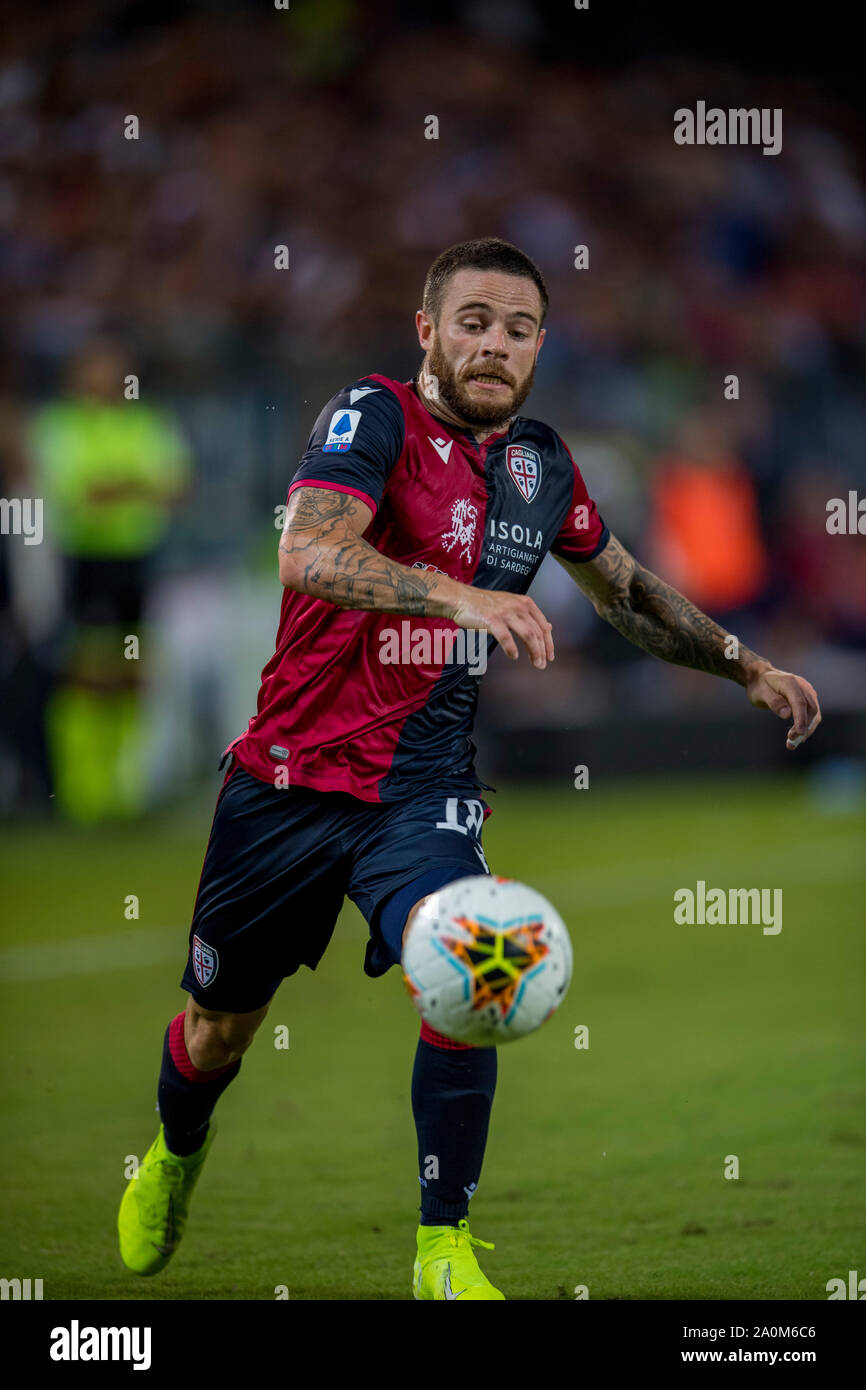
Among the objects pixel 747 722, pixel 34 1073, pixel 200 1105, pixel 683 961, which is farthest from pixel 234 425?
pixel 200 1105

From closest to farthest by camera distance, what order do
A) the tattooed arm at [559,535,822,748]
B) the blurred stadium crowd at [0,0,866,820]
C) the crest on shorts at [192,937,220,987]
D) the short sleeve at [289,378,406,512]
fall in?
the short sleeve at [289,378,406,512]
the crest on shorts at [192,937,220,987]
the tattooed arm at [559,535,822,748]
the blurred stadium crowd at [0,0,866,820]

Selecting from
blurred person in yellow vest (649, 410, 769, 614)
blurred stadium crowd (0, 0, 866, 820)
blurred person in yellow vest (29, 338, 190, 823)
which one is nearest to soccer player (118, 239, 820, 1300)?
blurred stadium crowd (0, 0, 866, 820)

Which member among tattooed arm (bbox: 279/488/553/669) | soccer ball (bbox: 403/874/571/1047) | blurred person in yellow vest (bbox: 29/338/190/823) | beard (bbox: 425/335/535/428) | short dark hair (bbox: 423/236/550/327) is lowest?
soccer ball (bbox: 403/874/571/1047)

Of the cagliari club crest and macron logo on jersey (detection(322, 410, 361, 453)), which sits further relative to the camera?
the cagliari club crest

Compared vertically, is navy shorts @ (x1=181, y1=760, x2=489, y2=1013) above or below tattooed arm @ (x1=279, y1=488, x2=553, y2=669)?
below

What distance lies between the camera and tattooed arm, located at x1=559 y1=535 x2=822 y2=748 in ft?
15.0

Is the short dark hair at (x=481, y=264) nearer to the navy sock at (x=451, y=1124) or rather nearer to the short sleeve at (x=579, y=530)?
the short sleeve at (x=579, y=530)

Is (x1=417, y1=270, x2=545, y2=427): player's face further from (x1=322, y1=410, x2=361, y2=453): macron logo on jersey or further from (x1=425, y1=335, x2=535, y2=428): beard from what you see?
→ (x1=322, y1=410, x2=361, y2=453): macron logo on jersey

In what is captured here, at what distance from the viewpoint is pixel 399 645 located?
4.13 metres

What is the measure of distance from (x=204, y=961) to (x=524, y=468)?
1394mm

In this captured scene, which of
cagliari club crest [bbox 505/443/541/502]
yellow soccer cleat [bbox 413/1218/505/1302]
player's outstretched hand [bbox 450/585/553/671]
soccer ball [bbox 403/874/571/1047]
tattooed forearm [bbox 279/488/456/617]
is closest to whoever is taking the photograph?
player's outstretched hand [bbox 450/585/553/671]

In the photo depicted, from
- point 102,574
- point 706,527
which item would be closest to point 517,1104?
point 102,574

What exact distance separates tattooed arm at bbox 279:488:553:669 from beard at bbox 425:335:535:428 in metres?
0.48

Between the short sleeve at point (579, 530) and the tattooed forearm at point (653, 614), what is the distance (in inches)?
2.3
